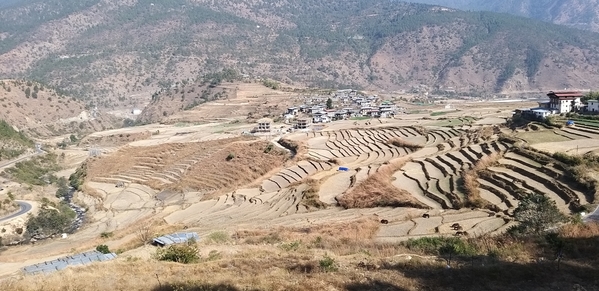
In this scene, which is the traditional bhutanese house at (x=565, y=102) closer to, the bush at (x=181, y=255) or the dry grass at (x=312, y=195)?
the dry grass at (x=312, y=195)

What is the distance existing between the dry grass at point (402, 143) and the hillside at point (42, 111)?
247 ft

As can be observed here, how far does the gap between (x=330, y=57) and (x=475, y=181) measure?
512 ft

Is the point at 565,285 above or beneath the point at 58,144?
above

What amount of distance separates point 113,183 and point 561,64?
149136 millimetres

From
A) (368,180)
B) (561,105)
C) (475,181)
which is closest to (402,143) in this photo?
(561,105)

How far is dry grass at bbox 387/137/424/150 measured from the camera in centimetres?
3902

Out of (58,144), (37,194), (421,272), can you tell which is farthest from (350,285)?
(58,144)

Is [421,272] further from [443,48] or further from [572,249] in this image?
[443,48]

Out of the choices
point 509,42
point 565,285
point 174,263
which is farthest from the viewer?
point 509,42

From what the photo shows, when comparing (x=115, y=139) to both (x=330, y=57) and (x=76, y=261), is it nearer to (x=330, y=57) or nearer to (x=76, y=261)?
(x=76, y=261)

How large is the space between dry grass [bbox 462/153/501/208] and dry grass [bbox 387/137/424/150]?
38.2 ft

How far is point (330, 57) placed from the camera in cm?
17538

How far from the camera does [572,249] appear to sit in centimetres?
1081

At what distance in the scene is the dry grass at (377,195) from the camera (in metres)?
23.8
